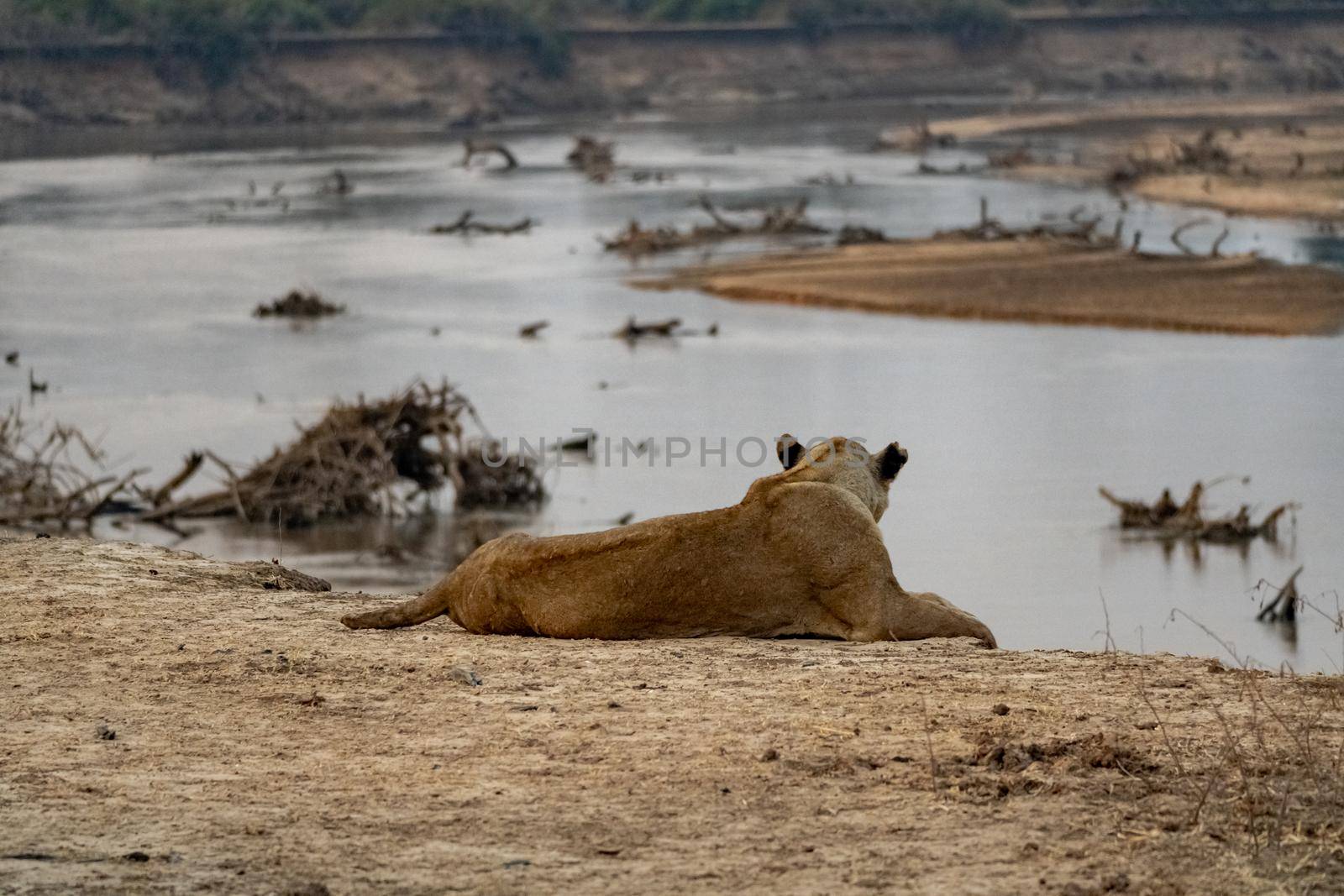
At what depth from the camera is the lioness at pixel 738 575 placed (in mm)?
7949

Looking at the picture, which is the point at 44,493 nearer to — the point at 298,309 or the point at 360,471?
the point at 360,471

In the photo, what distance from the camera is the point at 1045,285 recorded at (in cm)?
3669

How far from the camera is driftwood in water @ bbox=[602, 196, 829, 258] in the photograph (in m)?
46.6

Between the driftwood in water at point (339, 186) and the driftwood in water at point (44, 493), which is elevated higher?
the driftwood in water at point (339, 186)

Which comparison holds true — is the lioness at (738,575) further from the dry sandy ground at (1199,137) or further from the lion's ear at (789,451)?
the dry sandy ground at (1199,137)

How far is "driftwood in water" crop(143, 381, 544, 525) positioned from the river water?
35 centimetres

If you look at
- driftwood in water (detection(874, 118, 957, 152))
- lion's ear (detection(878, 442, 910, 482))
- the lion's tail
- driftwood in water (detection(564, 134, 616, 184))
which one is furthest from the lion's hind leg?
driftwood in water (detection(874, 118, 957, 152))

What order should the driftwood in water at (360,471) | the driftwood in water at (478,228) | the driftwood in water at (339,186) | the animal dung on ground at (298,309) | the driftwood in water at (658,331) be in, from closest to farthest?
the driftwood in water at (360,471), the driftwood in water at (658,331), the animal dung on ground at (298,309), the driftwood in water at (478,228), the driftwood in water at (339,186)

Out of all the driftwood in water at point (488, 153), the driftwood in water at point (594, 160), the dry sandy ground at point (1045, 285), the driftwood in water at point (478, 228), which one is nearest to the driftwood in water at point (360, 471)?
the dry sandy ground at point (1045, 285)

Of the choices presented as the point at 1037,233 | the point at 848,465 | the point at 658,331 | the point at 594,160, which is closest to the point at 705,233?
the point at 1037,233

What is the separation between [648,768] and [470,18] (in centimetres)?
10634

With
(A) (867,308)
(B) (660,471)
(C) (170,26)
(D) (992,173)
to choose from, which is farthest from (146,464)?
(C) (170,26)

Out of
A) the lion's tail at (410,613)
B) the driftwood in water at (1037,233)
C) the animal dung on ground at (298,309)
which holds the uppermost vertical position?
the driftwood in water at (1037,233)

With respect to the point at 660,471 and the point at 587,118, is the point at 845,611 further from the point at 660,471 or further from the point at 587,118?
the point at 587,118
